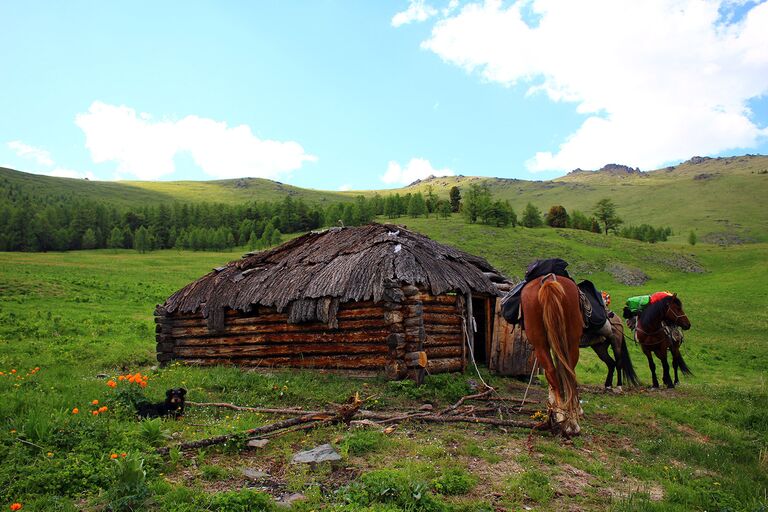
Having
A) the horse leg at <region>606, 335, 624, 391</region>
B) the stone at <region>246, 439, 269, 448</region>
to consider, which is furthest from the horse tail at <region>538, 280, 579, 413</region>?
the horse leg at <region>606, 335, 624, 391</region>

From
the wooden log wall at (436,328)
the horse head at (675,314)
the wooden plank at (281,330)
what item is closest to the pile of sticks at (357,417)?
the wooden log wall at (436,328)

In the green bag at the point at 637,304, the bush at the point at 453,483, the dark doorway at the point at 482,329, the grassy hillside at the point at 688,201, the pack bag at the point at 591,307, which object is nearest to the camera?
the bush at the point at 453,483

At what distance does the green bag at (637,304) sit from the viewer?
12836mm

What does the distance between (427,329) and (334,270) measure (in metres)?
2.87

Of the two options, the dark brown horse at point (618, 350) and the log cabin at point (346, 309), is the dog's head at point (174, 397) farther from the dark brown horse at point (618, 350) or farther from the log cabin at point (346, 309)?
the dark brown horse at point (618, 350)

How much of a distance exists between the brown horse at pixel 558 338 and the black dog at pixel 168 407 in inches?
229

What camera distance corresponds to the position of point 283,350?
492 inches

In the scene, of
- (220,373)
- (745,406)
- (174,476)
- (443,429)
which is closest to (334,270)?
(220,373)

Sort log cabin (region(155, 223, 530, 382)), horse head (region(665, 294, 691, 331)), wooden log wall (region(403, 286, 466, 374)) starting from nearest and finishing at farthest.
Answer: wooden log wall (region(403, 286, 466, 374)), log cabin (region(155, 223, 530, 382)), horse head (region(665, 294, 691, 331))

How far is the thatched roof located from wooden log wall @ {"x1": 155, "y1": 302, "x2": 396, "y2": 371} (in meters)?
0.38

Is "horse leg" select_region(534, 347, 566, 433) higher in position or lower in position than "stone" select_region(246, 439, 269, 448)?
higher

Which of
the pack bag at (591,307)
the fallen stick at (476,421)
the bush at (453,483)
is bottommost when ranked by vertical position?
the fallen stick at (476,421)

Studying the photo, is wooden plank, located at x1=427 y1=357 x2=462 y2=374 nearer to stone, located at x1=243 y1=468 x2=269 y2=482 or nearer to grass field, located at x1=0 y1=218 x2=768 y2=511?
grass field, located at x1=0 y1=218 x2=768 y2=511

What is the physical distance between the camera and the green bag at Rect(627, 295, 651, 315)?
42.1 ft
